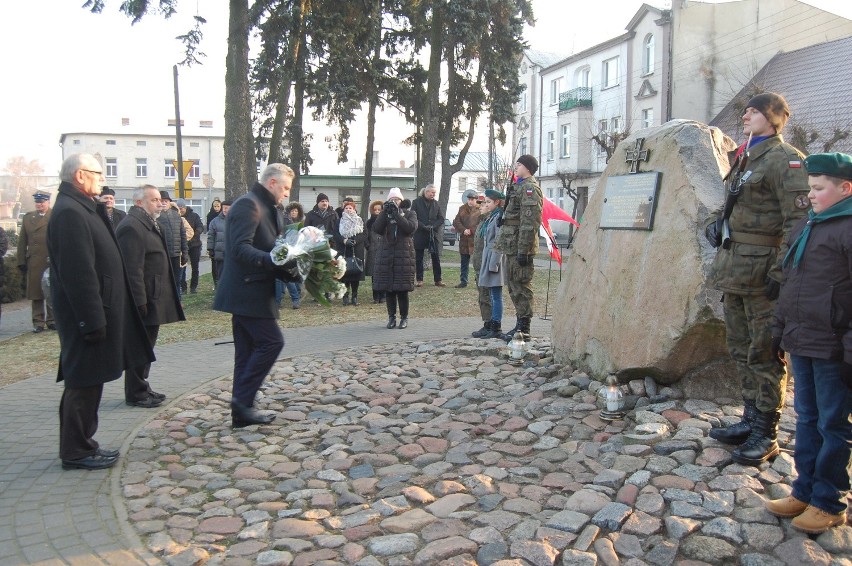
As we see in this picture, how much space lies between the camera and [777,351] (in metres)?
4.05

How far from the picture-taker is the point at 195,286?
640 inches

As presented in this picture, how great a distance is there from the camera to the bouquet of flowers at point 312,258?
5504 millimetres

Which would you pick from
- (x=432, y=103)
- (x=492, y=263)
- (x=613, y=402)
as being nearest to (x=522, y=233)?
(x=492, y=263)

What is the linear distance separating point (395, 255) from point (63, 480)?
6.35m

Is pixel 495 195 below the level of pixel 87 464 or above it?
above

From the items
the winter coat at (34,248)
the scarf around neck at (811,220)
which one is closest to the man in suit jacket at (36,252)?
the winter coat at (34,248)

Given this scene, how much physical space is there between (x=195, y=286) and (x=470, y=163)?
63.4 metres

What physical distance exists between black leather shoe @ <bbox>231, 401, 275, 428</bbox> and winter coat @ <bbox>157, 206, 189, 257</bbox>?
26.7ft

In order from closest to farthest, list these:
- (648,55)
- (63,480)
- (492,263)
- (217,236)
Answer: (63,480) < (492,263) < (217,236) < (648,55)

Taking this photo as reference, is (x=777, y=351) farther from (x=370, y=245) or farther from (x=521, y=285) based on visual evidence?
(x=370, y=245)

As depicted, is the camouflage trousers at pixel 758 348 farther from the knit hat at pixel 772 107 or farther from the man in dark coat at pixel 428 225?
the man in dark coat at pixel 428 225

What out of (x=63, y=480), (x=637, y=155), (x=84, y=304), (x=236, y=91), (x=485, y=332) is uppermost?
(x=236, y=91)

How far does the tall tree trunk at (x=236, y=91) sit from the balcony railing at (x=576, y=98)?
3342 cm

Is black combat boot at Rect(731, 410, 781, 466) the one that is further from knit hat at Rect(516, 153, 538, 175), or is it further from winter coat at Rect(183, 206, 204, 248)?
winter coat at Rect(183, 206, 204, 248)
